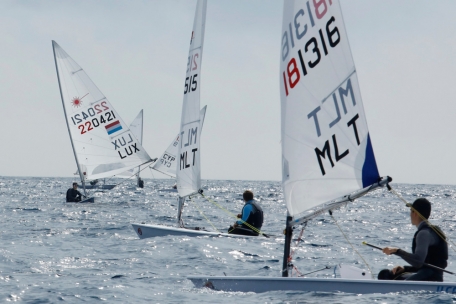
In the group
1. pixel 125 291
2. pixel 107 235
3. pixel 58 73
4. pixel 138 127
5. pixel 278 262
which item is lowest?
pixel 125 291

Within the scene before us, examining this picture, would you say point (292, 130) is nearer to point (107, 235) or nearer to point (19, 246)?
point (19, 246)

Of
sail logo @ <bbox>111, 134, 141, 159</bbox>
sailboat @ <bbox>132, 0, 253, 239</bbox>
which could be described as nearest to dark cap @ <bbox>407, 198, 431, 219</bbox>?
sailboat @ <bbox>132, 0, 253, 239</bbox>

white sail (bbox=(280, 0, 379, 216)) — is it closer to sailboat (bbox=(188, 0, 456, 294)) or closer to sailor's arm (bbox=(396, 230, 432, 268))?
sailboat (bbox=(188, 0, 456, 294))

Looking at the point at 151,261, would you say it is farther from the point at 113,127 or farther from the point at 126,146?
the point at 113,127

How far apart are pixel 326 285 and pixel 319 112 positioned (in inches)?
72.0

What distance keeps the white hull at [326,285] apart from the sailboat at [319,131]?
1 centimetres

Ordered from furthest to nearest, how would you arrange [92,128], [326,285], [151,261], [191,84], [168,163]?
[168,163]
[92,128]
[191,84]
[151,261]
[326,285]

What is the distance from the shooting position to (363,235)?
53.6ft

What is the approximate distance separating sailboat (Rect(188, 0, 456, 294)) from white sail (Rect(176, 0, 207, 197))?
678 centimetres

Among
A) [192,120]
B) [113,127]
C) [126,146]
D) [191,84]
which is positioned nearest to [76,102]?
[113,127]

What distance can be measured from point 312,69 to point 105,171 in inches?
731

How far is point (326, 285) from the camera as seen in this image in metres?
6.45

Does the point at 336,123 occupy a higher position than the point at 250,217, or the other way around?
the point at 250,217

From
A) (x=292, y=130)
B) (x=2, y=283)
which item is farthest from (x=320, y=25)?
(x=2, y=283)
